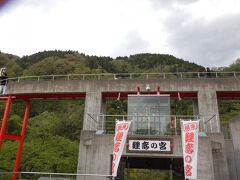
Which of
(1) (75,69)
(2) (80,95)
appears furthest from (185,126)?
(1) (75,69)

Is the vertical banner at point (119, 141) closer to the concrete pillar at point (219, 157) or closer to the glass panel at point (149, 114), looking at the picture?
the glass panel at point (149, 114)

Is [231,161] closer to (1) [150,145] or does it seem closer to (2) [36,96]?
(1) [150,145]

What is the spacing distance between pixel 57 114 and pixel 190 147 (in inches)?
1388

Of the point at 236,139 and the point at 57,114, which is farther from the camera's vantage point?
the point at 57,114

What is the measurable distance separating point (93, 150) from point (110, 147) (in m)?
0.87

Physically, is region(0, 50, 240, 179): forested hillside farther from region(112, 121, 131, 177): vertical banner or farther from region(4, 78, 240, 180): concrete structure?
region(112, 121, 131, 177): vertical banner

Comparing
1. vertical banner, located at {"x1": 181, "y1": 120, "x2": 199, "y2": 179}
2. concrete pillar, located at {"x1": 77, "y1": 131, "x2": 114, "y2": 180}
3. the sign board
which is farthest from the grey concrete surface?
concrete pillar, located at {"x1": 77, "y1": 131, "x2": 114, "y2": 180}

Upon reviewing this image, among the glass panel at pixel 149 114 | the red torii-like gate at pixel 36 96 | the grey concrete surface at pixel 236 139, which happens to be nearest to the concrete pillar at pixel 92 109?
the red torii-like gate at pixel 36 96

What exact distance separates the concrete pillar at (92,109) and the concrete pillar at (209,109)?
20.8 ft

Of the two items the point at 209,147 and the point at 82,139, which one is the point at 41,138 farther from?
the point at 209,147

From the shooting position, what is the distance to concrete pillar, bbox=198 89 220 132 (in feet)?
48.5

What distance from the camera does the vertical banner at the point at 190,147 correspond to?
31.7 ft

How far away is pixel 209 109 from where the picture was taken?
15203mm

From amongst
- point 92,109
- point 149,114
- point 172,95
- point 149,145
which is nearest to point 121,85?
point 92,109
